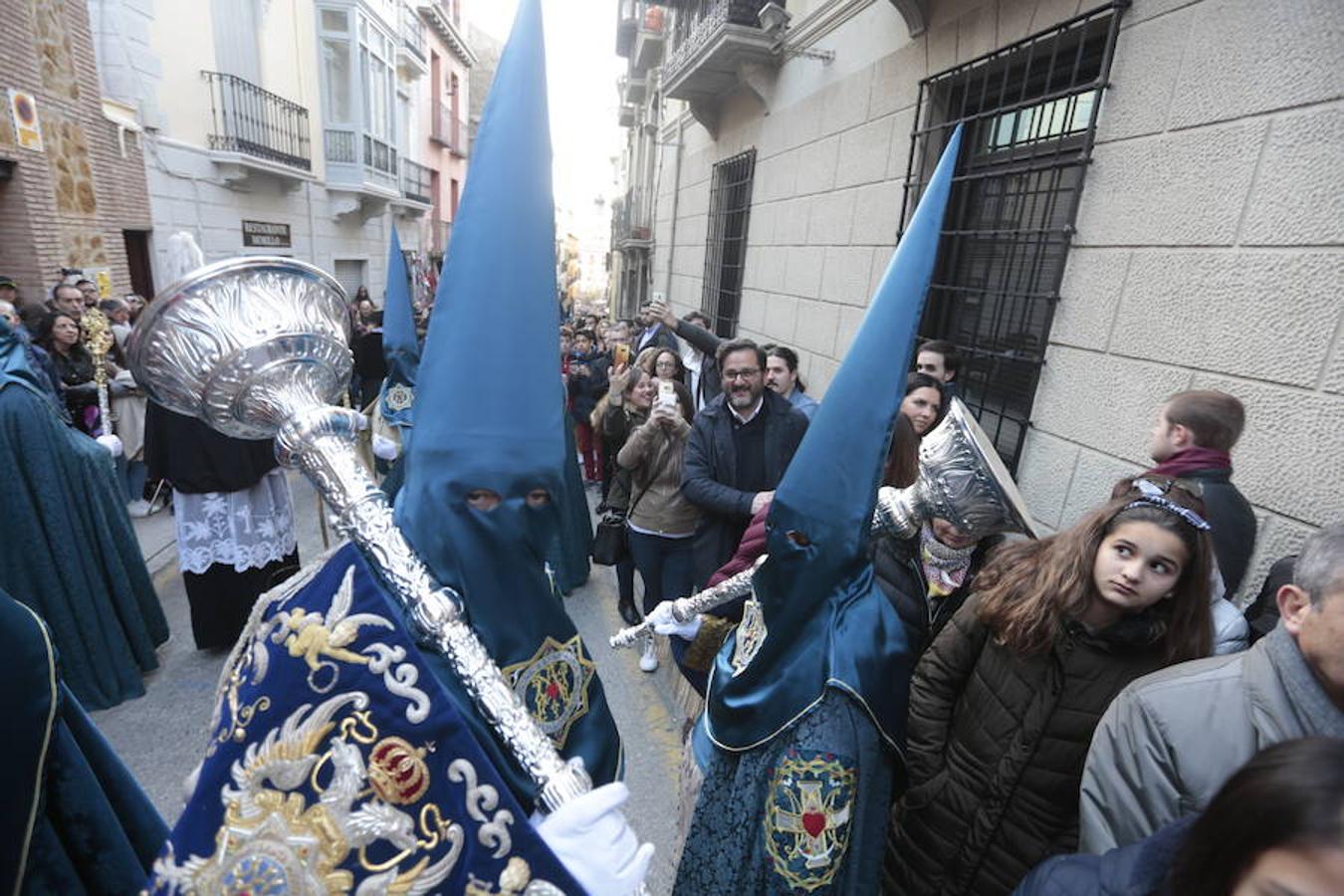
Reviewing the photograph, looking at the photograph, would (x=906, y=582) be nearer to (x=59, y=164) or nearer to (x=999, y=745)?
(x=999, y=745)

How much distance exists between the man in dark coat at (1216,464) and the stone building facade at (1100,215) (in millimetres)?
469

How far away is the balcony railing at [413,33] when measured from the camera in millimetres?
18172

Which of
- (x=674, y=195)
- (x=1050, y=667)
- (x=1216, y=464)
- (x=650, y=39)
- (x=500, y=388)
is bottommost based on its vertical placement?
(x=1050, y=667)

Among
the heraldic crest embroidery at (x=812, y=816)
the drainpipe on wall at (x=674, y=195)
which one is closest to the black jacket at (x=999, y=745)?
the heraldic crest embroidery at (x=812, y=816)

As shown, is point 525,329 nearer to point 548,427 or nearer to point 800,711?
point 548,427

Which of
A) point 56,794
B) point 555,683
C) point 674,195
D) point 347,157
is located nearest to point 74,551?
point 56,794

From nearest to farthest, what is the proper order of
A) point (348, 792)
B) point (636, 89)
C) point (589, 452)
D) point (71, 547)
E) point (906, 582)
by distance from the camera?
point (348, 792) → point (906, 582) → point (71, 547) → point (589, 452) → point (636, 89)

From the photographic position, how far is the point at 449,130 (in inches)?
1016

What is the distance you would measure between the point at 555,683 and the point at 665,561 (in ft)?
7.77

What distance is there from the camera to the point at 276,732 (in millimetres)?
983

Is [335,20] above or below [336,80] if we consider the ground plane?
above

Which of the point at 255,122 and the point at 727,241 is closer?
the point at 727,241

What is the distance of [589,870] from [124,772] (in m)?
0.96

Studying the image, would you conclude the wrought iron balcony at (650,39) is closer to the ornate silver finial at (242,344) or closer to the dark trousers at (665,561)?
the dark trousers at (665,561)
